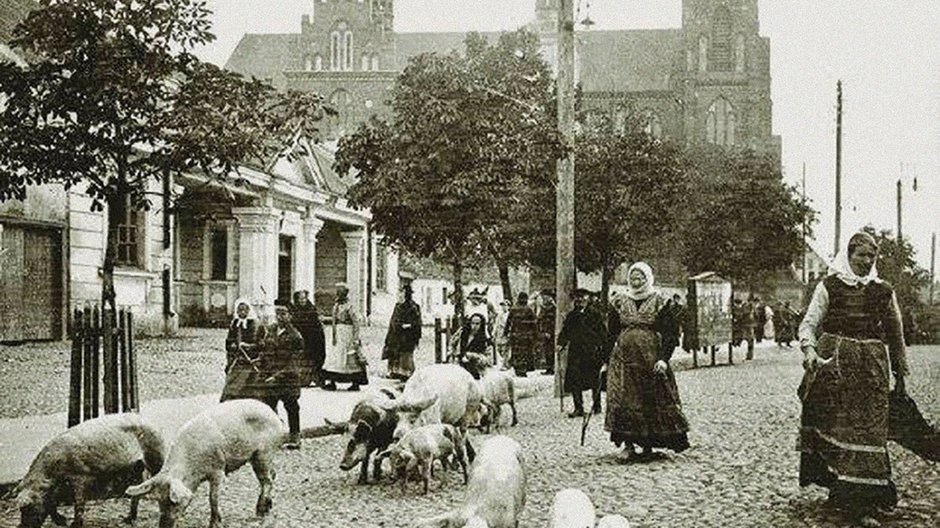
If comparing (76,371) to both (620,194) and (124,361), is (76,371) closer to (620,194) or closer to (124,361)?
(124,361)

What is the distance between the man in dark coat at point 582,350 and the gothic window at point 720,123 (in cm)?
6225

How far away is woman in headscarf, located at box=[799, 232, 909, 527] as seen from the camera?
7086 millimetres

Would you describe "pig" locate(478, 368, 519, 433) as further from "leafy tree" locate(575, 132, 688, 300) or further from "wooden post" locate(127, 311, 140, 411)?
"leafy tree" locate(575, 132, 688, 300)

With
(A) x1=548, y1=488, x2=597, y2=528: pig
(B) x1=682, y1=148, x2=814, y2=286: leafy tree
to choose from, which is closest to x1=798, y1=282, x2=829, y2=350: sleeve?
(A) x1=548, y1=488, x2=597, y2=528: pig

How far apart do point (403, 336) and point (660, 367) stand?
7.98m

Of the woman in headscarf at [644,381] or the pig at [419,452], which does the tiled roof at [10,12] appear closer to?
the woman in headscarf at [644,381]

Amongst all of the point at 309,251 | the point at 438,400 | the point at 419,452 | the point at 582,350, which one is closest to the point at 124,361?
the point at 438,400

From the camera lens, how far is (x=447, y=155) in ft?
56.2

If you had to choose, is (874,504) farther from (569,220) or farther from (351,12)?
(351,12)

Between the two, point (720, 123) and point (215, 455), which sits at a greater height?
point (720, 123)

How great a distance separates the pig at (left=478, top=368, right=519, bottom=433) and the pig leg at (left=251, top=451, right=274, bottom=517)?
4550 millimetres

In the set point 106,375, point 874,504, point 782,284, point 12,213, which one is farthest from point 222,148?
point 782,284

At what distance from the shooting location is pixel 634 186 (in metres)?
41.1

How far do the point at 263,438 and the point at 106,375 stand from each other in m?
3.00
